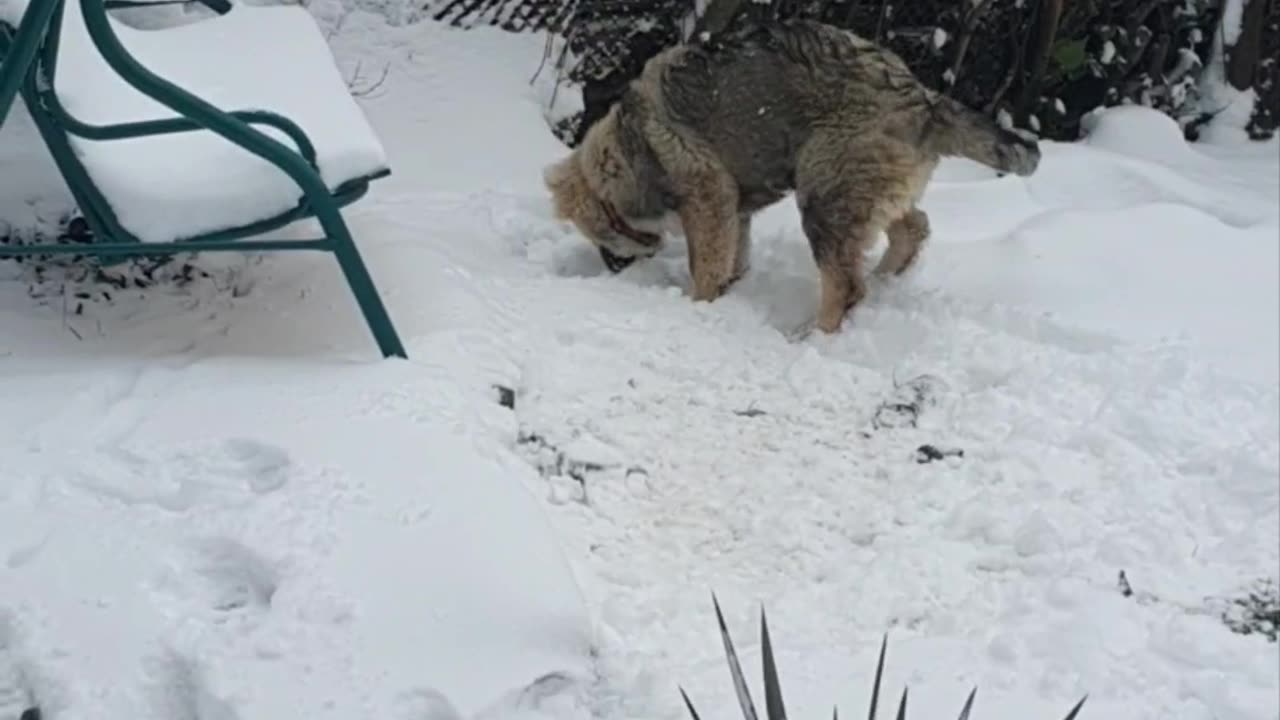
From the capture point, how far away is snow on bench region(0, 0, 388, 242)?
11.3ft

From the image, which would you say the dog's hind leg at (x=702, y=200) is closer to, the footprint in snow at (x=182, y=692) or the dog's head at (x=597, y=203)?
the dog's head at (x=597, y=203)

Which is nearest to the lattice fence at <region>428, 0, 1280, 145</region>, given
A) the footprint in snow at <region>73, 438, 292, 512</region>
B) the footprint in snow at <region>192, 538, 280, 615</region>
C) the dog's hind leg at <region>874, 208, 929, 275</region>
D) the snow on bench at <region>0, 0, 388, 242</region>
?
the dog's hind leg at <region>874, 208, 929, 275</region>

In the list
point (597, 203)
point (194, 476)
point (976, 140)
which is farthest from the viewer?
point (597, 203)

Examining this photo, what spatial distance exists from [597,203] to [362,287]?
1.46 m

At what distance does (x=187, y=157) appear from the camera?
3562mm

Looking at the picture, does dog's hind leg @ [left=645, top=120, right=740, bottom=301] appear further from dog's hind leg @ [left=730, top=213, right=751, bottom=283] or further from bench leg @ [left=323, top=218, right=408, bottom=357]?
bench leg @ [left=323, top=218, right=408, bottom=357]

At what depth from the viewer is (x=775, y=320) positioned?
15.5 feet

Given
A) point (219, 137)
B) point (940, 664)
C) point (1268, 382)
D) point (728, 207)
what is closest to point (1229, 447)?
point (1268, 382)

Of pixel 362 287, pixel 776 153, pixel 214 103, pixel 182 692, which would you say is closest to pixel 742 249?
pixel 776 153

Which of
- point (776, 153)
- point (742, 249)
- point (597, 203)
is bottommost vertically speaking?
point (742, 249)

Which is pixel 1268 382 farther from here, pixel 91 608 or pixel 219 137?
pixel 91 608

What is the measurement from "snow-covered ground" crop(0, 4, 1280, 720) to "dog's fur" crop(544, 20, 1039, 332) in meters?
0.21

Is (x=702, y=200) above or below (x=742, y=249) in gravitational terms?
above

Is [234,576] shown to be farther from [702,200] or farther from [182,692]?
[702,200]
